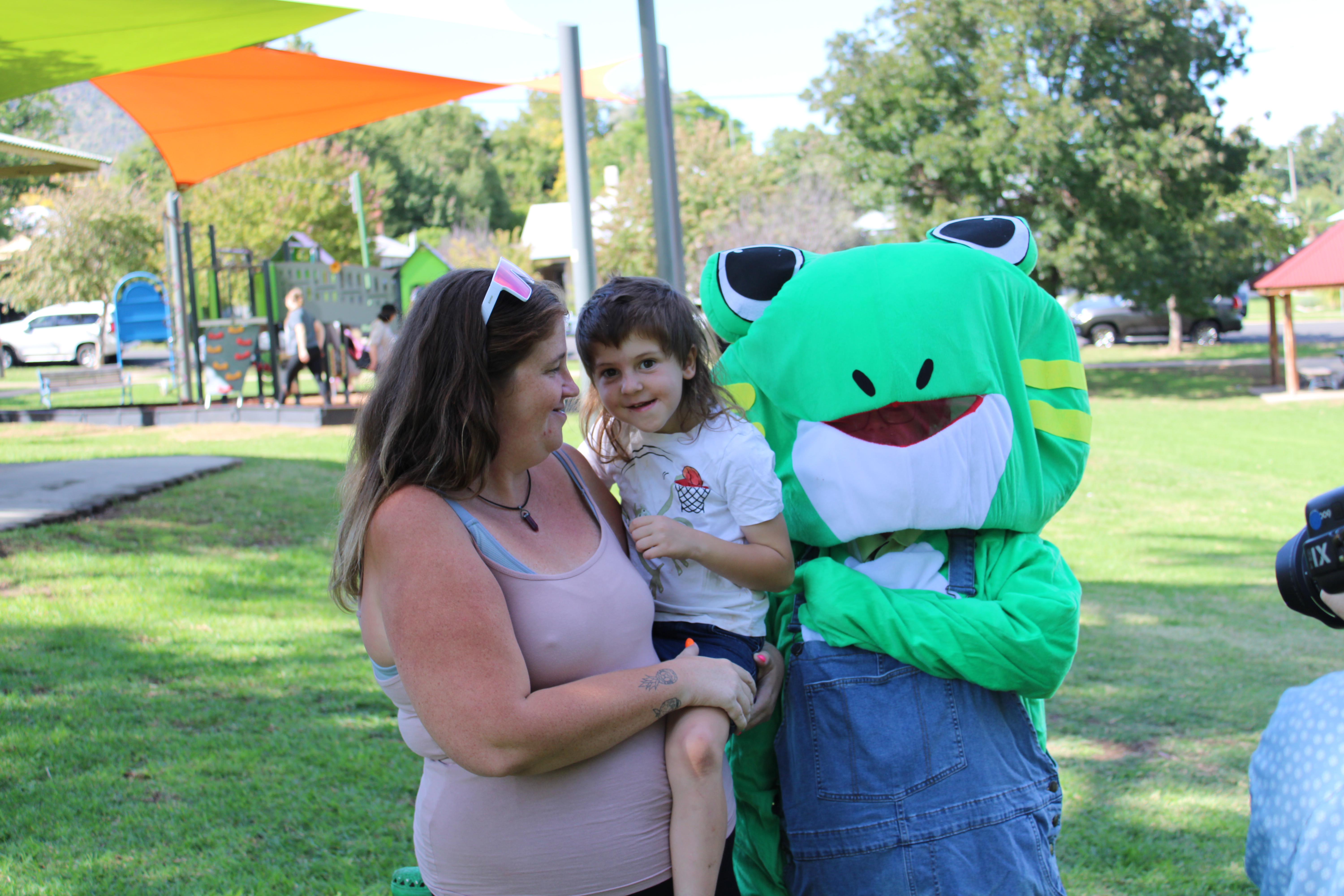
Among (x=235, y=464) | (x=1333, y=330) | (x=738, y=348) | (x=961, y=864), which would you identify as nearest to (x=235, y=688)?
(x=738, y=348)

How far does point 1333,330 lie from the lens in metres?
33.1

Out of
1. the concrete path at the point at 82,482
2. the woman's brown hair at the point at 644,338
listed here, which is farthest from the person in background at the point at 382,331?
the woman's brown hair at the point at 644,338

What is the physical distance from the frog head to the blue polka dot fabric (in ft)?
1.86

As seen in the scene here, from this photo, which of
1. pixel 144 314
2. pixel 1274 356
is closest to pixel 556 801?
pixel 144 314

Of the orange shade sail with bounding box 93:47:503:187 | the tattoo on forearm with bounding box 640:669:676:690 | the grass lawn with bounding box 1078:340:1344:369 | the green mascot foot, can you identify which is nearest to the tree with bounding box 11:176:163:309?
the orange shade sail with bounding box 93:47:503:187

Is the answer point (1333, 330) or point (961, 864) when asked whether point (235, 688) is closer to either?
point (961, 864)

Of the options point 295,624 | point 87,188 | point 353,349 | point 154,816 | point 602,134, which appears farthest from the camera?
point 602,134

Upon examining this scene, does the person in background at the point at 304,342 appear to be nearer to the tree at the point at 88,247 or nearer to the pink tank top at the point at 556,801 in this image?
the pink tank top at the point at 556,801

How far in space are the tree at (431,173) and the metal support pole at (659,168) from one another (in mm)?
47383

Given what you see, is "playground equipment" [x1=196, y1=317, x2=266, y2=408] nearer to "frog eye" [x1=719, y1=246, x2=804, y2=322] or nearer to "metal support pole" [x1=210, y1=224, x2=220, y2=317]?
"metal support pole" [x1=210, y1=224, x2=220, y2=317]

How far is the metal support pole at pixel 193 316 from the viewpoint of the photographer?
46.0 feet

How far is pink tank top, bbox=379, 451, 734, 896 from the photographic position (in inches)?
65.6

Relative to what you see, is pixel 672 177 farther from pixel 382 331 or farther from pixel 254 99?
pixel 382 331

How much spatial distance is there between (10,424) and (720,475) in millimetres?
14036
